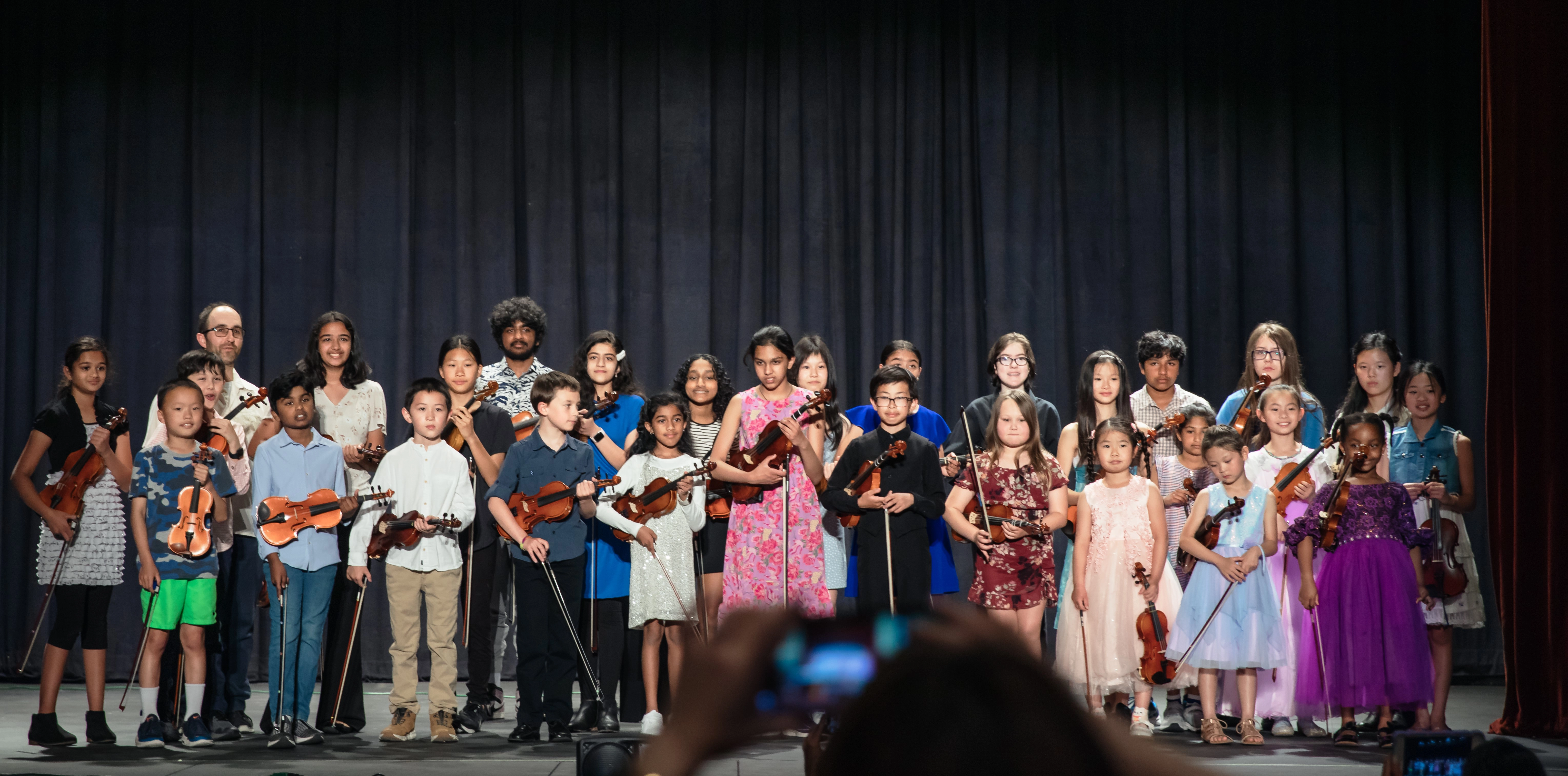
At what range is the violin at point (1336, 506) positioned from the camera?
4.34m

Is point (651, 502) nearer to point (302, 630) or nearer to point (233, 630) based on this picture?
point (302, 630)

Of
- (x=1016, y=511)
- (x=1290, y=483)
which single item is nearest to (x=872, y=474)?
(x=1016, y=511)

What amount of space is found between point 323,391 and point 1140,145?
14.1 ft

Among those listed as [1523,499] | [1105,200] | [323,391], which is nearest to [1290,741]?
[1523,499]

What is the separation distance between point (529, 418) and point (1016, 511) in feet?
6.01

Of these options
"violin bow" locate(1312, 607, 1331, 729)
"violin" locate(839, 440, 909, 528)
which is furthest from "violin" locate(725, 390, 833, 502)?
"violin bow" locate(1312, 607, 1331, 729)

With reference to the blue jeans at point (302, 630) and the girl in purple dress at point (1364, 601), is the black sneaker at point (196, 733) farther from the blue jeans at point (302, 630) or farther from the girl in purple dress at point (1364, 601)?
the girl in purple dress at point (1364, 601)

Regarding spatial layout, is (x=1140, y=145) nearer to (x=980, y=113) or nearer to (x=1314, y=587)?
(x=980, y=113)

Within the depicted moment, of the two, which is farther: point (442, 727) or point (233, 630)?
point (233, 630)

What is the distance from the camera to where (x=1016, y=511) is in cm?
454

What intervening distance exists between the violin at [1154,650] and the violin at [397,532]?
2340 mm

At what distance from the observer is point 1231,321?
6586 millimetres

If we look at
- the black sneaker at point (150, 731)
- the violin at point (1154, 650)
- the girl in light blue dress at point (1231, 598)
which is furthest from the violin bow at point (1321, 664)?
the black sneaker at point (150, 731)

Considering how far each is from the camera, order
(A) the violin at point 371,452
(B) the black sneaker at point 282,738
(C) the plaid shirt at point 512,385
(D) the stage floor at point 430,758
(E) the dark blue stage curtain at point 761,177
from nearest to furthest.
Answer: (D) the stage floor at point 430,758
(B) the black sneaker at point 282,738
(A) the violin at point 371,452
(C) the plaid shirt at point 512,385
(E) the dark blue stage curtain at point 761,177
